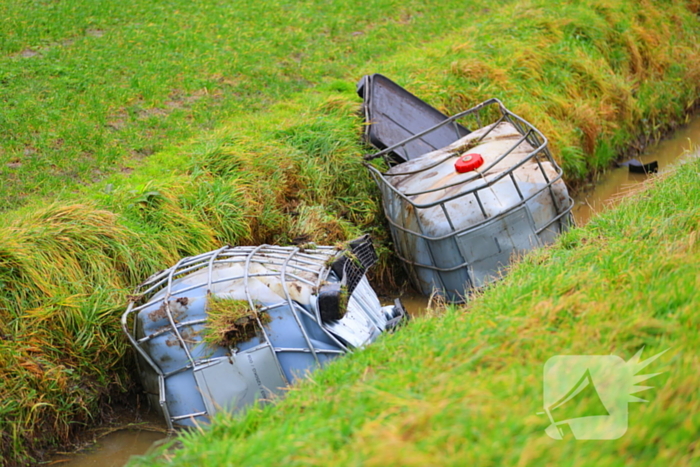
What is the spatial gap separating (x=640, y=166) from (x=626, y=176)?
9.3 inches

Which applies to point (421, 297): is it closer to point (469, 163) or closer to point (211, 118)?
point (469, 163)

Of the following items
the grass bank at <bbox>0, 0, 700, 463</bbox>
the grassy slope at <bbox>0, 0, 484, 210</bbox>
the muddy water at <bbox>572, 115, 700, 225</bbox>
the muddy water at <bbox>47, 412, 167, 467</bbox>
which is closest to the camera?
the muddy water at <bbox>47, 412, 167, 467</bbox>

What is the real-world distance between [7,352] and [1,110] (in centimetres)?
407

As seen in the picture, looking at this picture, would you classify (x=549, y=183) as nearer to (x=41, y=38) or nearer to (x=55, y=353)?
(x=55, y=353)

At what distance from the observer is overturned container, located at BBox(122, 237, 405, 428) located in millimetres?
4207

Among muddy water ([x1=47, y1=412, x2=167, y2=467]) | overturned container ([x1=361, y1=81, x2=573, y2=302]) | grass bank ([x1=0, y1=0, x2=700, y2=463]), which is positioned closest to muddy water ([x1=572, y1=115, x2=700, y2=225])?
grass bank ([x1=0, y1=0, x2=700, y2=463])

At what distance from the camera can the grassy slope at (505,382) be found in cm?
225

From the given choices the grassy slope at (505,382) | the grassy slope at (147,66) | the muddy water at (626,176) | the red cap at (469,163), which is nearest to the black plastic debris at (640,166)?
the muddy water at (626,176)

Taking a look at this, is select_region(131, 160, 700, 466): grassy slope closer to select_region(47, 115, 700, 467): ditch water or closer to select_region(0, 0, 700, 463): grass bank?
select_region(47, 115, 700, 467): ditch water

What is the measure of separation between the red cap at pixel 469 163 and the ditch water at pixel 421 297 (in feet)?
3.75

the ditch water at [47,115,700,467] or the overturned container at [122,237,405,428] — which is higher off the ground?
the overturned container at [122,237,405,428]

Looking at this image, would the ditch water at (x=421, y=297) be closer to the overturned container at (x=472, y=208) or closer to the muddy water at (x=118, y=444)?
the muddy water at (x=118, y=444)

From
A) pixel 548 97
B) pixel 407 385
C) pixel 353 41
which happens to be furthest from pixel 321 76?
pixel 407 385

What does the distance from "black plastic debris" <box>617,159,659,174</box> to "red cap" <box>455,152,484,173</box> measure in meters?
3.71
